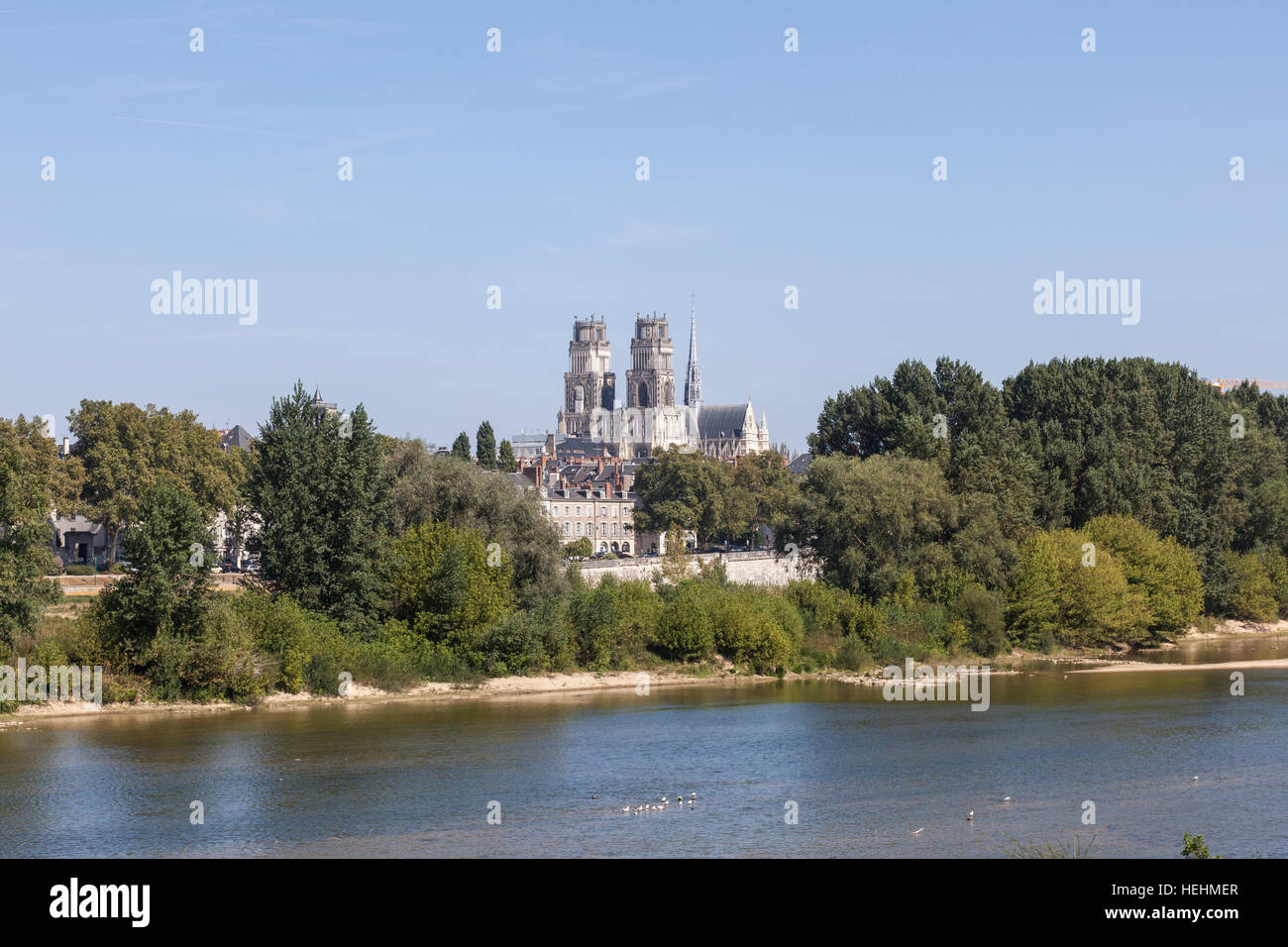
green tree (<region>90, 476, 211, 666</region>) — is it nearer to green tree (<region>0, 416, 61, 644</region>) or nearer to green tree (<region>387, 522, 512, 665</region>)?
green tree (<region>0, 416, 61, 644</region>)

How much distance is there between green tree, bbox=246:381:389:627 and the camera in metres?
47.6

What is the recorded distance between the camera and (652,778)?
34.0 m

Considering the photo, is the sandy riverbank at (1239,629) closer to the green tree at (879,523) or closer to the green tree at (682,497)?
the green tree at (879,523)

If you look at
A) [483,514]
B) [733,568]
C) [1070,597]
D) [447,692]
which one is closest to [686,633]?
[483,514]

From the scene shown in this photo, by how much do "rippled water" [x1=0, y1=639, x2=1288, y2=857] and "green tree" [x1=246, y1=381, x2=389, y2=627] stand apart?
4.72m

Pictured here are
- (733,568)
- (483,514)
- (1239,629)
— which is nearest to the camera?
(483,514)

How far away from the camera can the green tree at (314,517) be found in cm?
4759

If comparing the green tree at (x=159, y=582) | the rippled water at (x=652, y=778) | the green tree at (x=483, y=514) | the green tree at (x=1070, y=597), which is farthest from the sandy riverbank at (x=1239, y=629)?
the green tree at (x=159, y=582)

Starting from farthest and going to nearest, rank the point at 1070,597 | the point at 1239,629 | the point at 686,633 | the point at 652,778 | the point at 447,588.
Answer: the point at 1239,629 < the point at 1070,597 < the point at 686,633 < the point at 447,588 < the point at 652,778

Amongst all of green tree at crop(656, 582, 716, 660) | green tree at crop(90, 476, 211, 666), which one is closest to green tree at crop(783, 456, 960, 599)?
green tree at crop(656, 582, 716, 660)

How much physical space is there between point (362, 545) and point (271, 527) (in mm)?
3097

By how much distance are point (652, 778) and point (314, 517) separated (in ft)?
61.8

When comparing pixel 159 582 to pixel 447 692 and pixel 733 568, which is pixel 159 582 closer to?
pixel 447 692

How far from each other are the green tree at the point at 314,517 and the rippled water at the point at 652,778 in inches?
186
